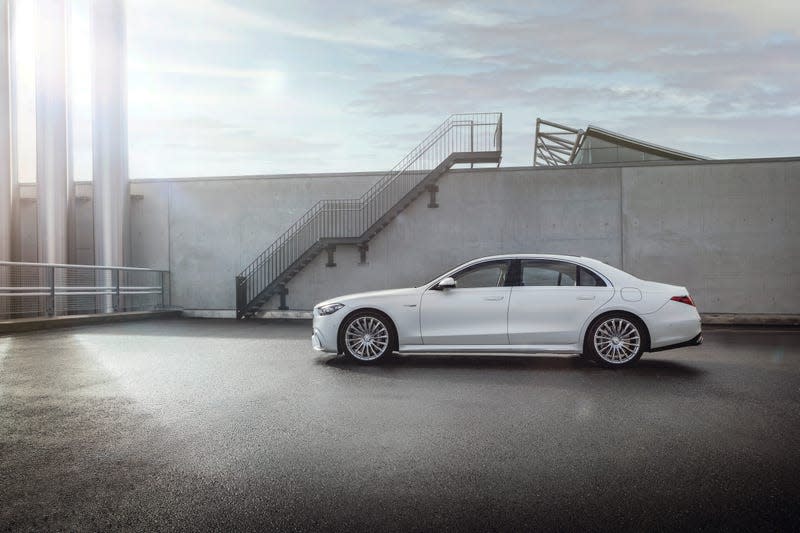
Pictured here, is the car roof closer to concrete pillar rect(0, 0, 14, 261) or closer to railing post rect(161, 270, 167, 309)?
railing post rect(161, 270, 167, 309)

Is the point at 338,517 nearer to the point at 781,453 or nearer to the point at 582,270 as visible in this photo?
the point at 781,453

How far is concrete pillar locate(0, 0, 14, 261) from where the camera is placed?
18672mm

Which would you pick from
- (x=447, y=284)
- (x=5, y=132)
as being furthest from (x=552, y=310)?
(x=5, y=132)

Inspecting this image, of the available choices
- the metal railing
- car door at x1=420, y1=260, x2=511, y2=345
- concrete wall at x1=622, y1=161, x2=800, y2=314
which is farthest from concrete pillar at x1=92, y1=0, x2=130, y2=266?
concrete wall at x1=622, y1=161, x2=800, y2=314

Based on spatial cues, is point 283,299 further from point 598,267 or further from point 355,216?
point 598,267

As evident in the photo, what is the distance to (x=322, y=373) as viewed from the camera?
7781 millimetres

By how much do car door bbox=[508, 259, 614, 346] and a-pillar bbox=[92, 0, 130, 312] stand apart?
15.7m

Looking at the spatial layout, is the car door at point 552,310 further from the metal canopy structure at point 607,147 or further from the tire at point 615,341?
the metal canopy structure at point 607,147

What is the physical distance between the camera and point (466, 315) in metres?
8.32

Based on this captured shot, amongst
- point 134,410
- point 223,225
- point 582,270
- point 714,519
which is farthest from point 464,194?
point 714,519

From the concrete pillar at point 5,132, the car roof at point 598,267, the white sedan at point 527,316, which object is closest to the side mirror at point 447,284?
the white sedan at point 527,316

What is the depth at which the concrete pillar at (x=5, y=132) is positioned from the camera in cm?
1867

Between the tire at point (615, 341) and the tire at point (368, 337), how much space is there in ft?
8.90

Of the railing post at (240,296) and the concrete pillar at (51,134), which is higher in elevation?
the concrete pillar at (51,134)
